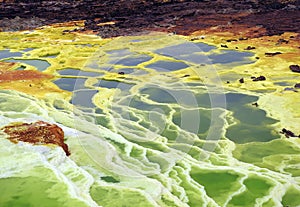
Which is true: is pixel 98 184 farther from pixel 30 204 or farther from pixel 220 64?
pixel 220 64

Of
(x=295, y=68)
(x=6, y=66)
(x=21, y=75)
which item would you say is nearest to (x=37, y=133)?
(x=21, y=75)

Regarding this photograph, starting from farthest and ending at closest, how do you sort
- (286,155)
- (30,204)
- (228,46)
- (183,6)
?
1. (183,6)
2. (228,46)
3. (286,155)
4. (30,204)

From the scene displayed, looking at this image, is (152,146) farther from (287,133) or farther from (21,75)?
(21,75)

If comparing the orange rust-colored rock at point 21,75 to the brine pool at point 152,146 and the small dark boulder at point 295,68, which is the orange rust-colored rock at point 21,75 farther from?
the small dark boulder at point 295,68

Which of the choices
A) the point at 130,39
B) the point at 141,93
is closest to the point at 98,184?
the point at 141,93

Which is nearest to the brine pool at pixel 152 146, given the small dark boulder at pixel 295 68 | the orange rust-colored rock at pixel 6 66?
the small dark boulder at pixel 295 68

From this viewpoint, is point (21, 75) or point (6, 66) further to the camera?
point (6, 66)
